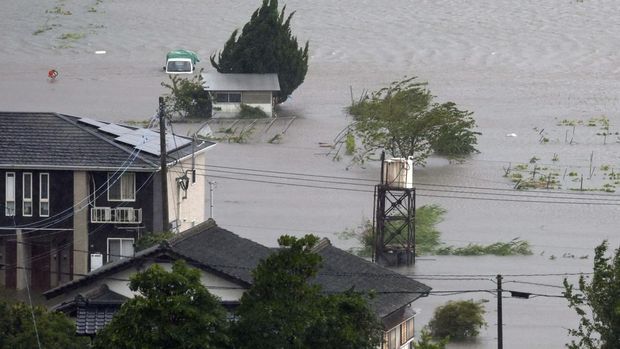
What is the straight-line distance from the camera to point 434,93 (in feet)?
153

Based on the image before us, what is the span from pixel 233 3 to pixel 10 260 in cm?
4081

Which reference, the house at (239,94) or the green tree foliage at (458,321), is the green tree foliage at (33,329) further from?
the house at (239,94)

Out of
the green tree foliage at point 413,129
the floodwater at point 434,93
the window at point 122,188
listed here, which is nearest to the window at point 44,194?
the window at point 122,188

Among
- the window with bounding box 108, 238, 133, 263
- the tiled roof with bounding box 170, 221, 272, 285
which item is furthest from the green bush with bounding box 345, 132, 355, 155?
the tiled roof with bounding box 170, 221, 272, 285

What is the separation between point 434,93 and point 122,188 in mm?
24315

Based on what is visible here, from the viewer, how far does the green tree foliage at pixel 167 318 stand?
478 inches

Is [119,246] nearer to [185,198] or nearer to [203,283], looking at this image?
[185,198]

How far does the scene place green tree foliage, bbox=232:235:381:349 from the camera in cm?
1251

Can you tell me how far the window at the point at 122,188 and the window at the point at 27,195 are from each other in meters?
1.18

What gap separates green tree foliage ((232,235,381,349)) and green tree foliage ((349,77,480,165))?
22.2 metres

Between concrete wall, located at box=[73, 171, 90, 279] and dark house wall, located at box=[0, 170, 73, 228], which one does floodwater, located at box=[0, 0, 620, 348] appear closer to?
concrete wall, located at box=[73, 171, 90, 279]

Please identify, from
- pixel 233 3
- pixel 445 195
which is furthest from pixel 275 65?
pixel 233 3

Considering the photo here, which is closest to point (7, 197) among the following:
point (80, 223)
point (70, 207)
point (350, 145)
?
point (70, 207)

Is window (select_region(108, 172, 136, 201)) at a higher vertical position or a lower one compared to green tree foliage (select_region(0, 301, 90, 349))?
higher
